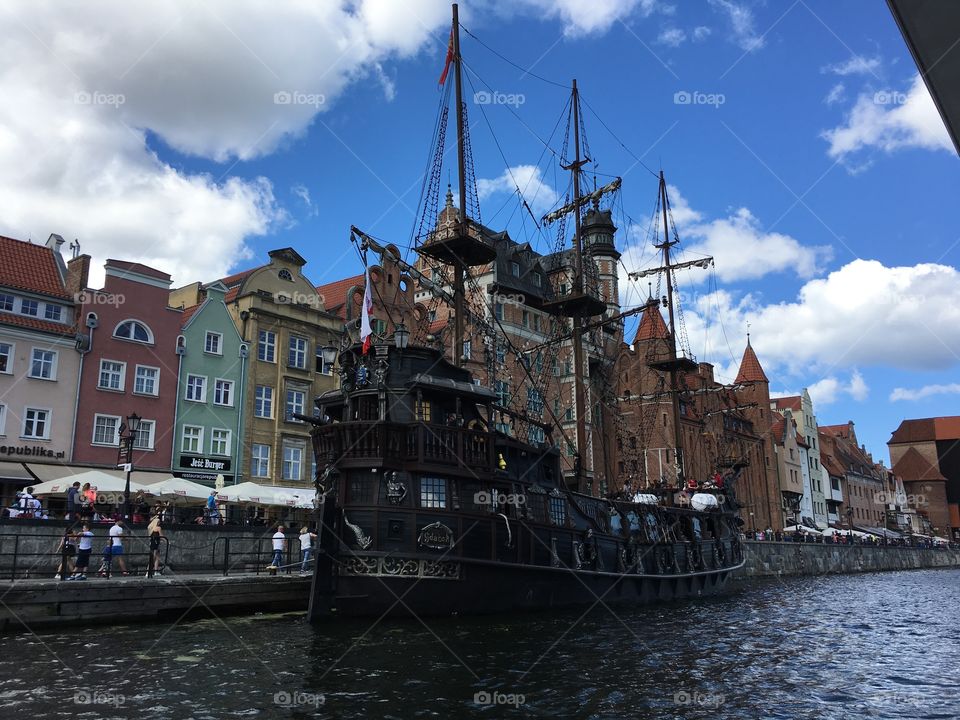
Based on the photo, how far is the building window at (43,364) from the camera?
32906 millimetres

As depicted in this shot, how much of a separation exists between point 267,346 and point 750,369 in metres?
61.2

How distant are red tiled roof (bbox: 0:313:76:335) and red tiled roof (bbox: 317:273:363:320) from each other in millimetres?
15597

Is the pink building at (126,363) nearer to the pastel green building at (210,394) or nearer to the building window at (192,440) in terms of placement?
the pastel green building at (210,394)

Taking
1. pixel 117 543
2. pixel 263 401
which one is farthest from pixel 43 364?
pixel 117 543

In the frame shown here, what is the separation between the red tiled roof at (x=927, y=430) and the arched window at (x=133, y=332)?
428 feet

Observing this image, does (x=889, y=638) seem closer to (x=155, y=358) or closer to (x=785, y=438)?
(x=155, y=358)

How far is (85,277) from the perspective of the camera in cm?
3519

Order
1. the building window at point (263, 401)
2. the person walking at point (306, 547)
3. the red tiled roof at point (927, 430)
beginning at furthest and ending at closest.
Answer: the red tiled roof at point (927, 430), the building window at point (263, 401), the person walking at point (306, 547)

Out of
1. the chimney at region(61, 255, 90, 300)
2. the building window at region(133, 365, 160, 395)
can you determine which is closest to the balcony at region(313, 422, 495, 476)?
the building window at region(133, 365, 160, 395)

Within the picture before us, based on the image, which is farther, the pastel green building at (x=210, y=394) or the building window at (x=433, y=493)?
the pastel green building at (x=210, y=394)

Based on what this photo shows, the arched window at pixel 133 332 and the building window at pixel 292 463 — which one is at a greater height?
the arched window at pixel 133 332

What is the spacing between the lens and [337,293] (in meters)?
51.1

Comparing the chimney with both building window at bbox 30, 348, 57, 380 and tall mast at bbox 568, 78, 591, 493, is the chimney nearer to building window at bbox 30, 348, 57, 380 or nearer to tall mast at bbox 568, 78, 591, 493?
building window at bbox 30, 348, 57, 380

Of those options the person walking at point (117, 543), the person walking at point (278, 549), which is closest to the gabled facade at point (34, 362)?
the person walking at point (117, 543)
